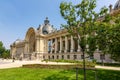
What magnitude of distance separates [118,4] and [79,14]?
43.6m

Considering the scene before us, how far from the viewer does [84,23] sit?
607 inches

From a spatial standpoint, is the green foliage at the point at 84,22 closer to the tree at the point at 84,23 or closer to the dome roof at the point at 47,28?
the tree at the point at 84,23

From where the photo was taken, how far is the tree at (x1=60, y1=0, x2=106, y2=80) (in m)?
15.4

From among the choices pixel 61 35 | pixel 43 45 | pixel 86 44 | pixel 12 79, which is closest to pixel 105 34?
pixel 86 44

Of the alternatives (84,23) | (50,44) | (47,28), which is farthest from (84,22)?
(47,28)

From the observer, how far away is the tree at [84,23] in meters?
15.4

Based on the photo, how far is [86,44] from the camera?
15.6 m

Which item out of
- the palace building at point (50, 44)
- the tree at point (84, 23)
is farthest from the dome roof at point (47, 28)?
the tree at point (84, 23)

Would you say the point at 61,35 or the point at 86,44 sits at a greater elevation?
the point at 61,35

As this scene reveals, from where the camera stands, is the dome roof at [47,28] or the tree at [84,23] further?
the dome roof at [47,28]

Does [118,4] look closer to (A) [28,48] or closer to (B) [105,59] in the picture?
(B) [105,59]

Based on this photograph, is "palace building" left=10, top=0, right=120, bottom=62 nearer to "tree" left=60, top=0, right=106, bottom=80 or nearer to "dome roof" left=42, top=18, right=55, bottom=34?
"dome roof" left=42, top=18, right=55, bottom=34

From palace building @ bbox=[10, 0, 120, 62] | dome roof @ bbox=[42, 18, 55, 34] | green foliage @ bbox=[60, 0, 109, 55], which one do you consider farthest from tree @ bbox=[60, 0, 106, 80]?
dome roof @ bbox=[42, 18, 55, 34]

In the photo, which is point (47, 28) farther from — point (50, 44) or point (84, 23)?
point (84, 23)
